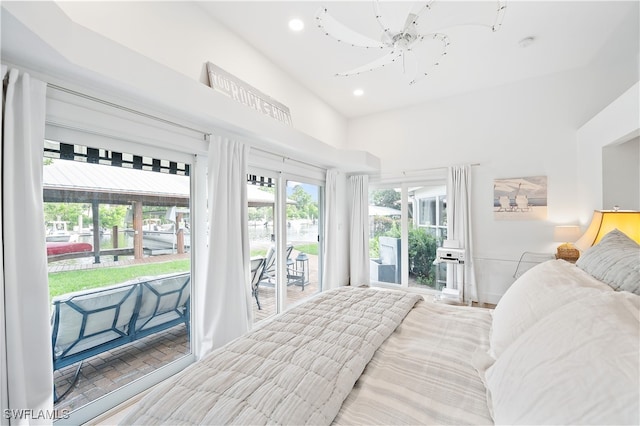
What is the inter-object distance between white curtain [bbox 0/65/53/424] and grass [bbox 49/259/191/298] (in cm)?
27

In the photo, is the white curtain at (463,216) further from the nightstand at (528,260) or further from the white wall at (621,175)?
the white wall at (621,175)

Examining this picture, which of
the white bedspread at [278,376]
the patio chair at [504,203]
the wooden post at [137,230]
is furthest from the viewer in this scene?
the patio chair at [504,203]

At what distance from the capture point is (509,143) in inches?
146

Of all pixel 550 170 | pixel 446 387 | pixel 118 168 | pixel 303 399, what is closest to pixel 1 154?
pixel 118 168

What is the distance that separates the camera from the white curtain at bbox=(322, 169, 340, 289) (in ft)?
13.9

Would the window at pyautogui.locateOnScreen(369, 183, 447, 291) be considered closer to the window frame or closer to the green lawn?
the window frame

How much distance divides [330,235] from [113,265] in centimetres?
288

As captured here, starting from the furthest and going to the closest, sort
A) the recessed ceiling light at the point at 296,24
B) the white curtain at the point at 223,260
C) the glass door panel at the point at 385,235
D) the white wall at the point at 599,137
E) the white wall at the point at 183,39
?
the glass door panel at the point at 385,235
the recessed ceiling light at the point at 296,24
the white curtain at the point at 223,260
the white wall at the point at 599,137
the white wall at the point at 183,39

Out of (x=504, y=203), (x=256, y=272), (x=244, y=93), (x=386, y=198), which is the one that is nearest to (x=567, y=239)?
(x=504, y=203)

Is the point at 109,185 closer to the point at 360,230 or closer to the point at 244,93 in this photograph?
the point at 244,93

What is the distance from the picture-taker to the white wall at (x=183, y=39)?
5.69 feet

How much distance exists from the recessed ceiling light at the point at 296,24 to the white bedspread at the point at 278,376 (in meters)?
2.57

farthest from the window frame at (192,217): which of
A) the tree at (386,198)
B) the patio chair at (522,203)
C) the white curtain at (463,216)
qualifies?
the patio chair at (522,203)

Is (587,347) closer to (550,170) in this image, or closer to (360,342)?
(360,342)
